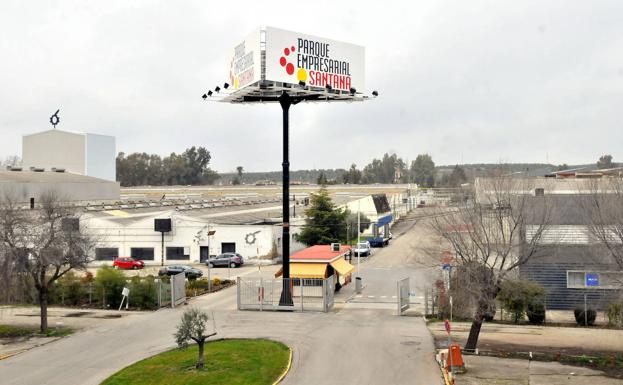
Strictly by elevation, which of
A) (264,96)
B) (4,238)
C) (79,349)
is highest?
(264,96)

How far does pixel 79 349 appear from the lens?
24.6m

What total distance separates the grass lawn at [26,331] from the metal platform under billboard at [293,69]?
13596 millimetres

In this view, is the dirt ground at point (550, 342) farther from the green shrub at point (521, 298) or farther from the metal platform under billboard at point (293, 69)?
the metal platform under billboard at point (293, 69)

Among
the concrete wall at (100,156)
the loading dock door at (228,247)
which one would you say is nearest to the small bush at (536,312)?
the loading dock door at (228,247)

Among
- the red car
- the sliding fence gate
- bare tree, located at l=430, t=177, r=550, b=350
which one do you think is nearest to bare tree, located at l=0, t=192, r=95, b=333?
the sliding fence gate

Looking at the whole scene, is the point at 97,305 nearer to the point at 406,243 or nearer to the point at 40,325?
the point at 40,325

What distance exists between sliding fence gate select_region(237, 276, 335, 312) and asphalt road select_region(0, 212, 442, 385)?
65cm

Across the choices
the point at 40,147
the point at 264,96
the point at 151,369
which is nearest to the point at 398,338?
the point at 151,369

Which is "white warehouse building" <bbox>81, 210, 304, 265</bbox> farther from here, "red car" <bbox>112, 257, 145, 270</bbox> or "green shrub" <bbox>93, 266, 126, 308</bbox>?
"green shrub" <bbox>93, 266, 126, 308</bbox>

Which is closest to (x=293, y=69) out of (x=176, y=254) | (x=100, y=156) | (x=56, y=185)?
(x=176, y=254)

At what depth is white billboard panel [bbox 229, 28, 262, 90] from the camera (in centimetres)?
3070

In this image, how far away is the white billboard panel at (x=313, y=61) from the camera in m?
30.7

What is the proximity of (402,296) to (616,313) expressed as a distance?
8.96 metres

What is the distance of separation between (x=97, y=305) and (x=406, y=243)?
127 ft
